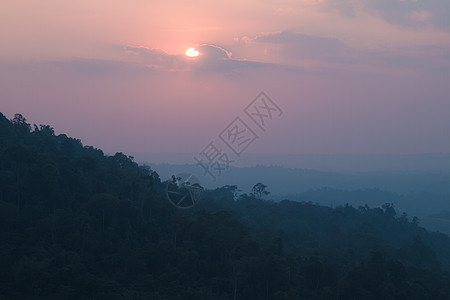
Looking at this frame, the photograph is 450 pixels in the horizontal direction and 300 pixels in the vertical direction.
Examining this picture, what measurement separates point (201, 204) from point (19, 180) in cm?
1586

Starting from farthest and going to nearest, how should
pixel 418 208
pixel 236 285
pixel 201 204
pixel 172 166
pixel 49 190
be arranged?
pixel 172 166 < pixel 418 208 < pixel 201 204 < pixel 49 190 < pixel 236 285

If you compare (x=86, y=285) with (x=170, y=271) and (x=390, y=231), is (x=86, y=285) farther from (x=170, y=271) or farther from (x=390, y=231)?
(x=390, y=231)

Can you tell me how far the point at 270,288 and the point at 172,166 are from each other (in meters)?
142

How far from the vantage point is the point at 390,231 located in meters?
48.3

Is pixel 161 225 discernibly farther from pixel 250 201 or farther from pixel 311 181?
pixel 311 181

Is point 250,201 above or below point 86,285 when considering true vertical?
above

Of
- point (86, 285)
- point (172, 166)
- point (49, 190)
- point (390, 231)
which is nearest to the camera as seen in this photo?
point (86, 285)

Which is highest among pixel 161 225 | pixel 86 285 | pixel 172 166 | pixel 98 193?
pixel 172 166

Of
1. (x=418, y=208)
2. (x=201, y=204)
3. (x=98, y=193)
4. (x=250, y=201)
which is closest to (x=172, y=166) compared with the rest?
(x=418, y=208)

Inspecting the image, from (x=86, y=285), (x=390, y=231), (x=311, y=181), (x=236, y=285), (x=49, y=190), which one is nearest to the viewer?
(x=86, y=285)

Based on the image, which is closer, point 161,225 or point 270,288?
point 270,288

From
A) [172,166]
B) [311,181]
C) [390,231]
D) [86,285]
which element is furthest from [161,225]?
[311,181]

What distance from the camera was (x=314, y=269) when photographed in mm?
21547

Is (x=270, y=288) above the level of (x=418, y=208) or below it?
below
